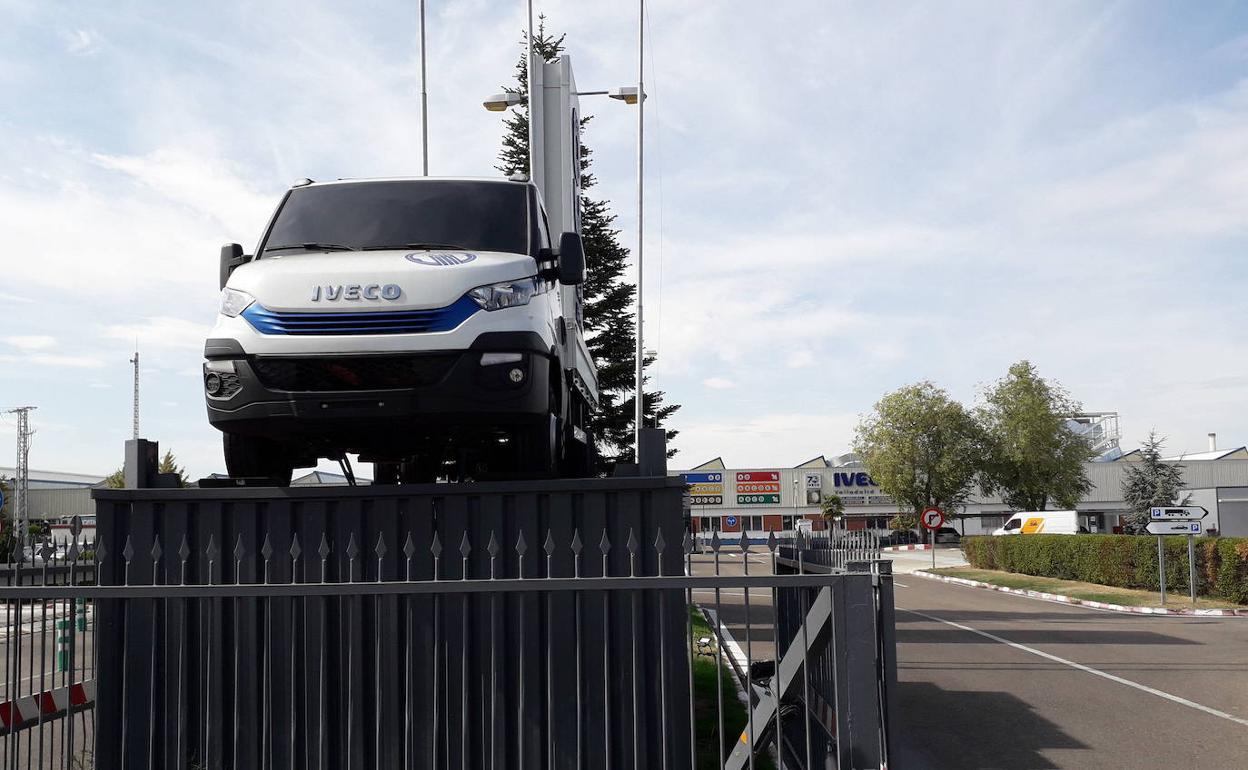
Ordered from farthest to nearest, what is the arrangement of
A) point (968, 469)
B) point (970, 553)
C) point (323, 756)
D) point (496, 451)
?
point (968, 469) → point (970, 553) → point (496, 451) → point (323, 756)

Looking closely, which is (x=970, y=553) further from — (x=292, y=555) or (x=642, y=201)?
(x=292, y=555)

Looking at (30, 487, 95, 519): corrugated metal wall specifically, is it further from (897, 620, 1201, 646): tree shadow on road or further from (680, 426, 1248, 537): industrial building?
(897, 620, 1201, 646): tree shadow on road

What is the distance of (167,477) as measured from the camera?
225 inches

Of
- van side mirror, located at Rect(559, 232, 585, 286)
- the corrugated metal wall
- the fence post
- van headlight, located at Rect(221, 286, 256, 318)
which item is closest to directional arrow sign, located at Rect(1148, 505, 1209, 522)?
van side mirror, located at Rect(559, 232, 585, 286)

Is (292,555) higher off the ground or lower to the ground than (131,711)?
higher

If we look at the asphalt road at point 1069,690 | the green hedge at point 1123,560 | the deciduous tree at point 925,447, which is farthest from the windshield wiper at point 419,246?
the deciduous tree at point 925,447

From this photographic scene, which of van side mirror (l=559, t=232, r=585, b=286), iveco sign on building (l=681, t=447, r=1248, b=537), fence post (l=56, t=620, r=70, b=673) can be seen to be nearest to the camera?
fence post (l=56, t=620, r=70, b=673)

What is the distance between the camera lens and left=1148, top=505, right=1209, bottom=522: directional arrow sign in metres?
22.0

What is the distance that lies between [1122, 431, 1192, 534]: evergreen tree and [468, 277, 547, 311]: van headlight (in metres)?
Answer: 42.0

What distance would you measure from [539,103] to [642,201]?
46.2ft

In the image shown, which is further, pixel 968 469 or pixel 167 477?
pixel 968 469

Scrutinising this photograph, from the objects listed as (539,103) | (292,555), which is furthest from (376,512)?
(539,103)

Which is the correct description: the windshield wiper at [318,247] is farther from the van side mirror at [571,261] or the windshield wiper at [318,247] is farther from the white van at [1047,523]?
the white van at [1047,523]

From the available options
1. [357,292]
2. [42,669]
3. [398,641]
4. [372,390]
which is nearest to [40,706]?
[42,669]
